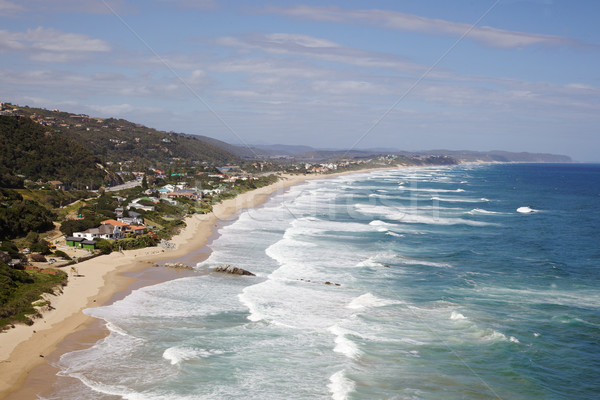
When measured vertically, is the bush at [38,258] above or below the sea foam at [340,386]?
above

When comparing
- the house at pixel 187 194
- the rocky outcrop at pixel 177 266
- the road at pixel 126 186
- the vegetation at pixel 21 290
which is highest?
the road at pixel 126 186

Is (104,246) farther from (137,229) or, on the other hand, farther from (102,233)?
(137,229)

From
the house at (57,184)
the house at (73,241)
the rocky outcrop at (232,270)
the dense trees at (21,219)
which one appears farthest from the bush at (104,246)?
the house at (57,184)

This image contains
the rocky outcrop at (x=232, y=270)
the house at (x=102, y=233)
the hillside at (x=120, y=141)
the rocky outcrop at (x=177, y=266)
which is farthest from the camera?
the hillside at (x=120, y=141)

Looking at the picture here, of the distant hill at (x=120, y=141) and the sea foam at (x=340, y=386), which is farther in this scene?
the distant hill at (x=120, y=141)

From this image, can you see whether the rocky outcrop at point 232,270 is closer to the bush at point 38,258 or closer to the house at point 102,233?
the bush at point 38,258

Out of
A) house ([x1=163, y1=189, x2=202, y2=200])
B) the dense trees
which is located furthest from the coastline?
house ([x1=163, y1=189, x2=202, y2=200])

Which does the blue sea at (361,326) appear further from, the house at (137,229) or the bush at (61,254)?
the bush at (61,254)

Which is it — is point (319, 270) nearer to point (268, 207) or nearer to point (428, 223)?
point (428, 223)

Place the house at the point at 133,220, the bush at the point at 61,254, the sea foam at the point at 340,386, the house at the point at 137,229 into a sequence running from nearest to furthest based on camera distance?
the sea foam at the point at 340,386
the bush at the point at 61,254
the house at the point at 137,229
the house at the point at 133,220
